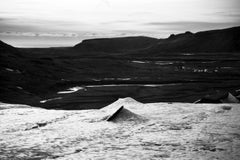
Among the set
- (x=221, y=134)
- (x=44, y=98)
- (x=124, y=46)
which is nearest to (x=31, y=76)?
(x=44, y=98)

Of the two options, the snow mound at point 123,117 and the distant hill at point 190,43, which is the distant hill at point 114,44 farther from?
the snow mound at point 123,117

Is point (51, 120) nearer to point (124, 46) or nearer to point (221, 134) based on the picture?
point (221, 134)

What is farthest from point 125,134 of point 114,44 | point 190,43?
point 114,44

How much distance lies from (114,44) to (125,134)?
Answer: 86642 millimetres

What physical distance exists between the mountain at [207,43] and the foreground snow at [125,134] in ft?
228

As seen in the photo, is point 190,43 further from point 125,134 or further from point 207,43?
point 125,134

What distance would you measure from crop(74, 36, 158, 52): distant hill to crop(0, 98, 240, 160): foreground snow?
79.3m

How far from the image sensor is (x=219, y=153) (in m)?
2.43

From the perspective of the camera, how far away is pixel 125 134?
9.95 feet

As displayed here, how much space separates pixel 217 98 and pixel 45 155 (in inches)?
186

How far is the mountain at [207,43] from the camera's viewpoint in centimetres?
7225

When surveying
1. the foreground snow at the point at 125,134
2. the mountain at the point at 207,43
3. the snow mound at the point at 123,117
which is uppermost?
the mountain at the point at 207,43

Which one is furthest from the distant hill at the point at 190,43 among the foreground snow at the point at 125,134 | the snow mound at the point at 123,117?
the snow mound at the point at 123,117

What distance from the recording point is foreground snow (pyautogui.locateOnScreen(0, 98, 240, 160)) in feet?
8.09
